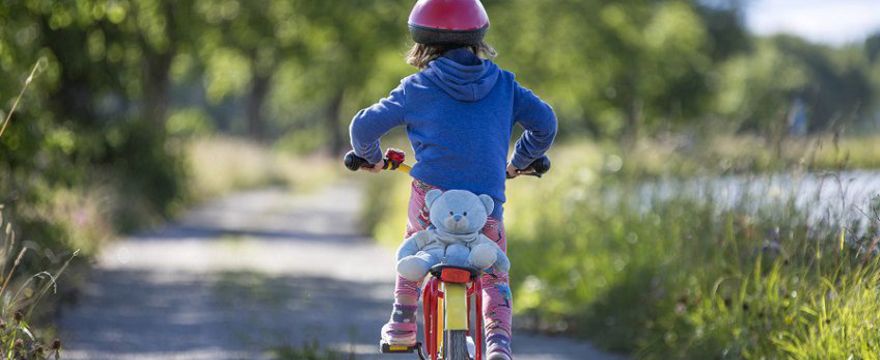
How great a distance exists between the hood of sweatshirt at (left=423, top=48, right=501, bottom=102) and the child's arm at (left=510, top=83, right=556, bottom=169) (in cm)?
17

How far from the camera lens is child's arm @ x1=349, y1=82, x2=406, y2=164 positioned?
4.79m

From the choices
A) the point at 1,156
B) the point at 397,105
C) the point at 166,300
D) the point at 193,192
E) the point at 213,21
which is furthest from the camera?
the point at 213,21

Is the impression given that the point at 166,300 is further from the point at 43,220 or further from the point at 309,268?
the point at 309,268

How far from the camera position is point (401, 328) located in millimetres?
4805

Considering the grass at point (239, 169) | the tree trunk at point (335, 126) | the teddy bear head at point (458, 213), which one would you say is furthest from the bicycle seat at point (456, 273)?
the tree trunk at point (335, 126)

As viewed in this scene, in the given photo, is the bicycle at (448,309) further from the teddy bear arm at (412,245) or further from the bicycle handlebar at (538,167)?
the bicycle handlebar at (538,167)

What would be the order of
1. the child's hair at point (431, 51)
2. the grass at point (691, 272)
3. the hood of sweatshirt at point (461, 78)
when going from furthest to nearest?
the grass at point (691, 272)
the child's hair at point (431, 51)
the hood of sweatshirt at point (461, 78)

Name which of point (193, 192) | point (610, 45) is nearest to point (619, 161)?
point (193, 192)

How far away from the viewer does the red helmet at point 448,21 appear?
4.80 metres

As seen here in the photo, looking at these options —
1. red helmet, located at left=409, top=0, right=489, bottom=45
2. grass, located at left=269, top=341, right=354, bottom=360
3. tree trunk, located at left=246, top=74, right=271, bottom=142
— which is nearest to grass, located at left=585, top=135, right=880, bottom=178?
red helmet, located at left=409, top=0, right=489, bottom=45

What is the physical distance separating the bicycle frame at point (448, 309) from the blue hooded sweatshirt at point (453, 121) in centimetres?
32

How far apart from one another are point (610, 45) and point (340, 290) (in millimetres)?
28917

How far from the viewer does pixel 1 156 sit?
10133mm

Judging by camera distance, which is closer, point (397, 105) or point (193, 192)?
point (397, 105)
